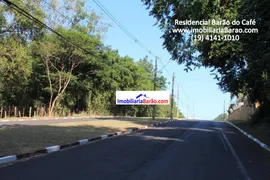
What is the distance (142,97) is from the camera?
55906 millimetres

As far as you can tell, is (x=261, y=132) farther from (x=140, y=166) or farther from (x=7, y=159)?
(x=7, y=159)

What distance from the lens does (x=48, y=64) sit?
44.2m

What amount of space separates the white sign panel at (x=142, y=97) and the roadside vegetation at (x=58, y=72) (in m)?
1.27

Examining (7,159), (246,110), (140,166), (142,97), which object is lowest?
(140,166)

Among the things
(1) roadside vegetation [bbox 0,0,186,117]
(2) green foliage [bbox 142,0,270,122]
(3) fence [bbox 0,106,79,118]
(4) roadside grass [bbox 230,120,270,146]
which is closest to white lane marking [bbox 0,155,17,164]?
(2) green foliage [bbox 142,0,270,122]

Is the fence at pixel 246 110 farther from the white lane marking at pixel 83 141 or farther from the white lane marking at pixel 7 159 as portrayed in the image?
the white lane marking at pixel 7 159

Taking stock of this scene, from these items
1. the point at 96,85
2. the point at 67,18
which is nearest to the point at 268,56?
the point at 96,85

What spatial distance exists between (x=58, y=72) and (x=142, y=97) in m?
17.5

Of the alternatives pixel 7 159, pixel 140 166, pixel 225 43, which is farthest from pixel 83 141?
pixel 225 43

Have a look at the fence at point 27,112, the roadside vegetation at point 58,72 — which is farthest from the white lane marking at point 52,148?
the fence at point 27,112

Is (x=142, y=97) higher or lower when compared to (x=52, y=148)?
higher

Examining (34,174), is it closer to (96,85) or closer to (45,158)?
(45,158)

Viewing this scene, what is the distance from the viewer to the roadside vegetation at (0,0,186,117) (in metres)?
31.9

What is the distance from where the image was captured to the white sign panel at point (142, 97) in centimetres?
5362
